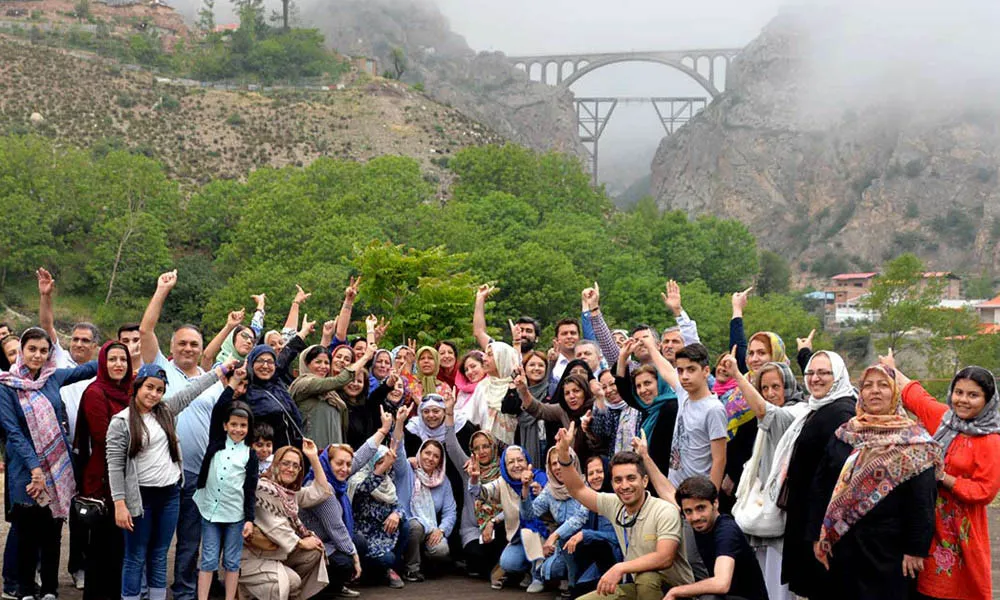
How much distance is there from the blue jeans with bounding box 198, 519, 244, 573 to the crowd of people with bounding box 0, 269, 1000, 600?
0.6 inches

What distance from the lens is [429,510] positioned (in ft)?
28.6

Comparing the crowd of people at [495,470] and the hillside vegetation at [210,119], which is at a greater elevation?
the hillside vegetation at [210,119]

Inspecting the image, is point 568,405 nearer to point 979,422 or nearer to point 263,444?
point 263,444

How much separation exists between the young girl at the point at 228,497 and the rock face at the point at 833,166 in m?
103

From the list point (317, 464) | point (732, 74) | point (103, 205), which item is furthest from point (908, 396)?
point (732, 74)

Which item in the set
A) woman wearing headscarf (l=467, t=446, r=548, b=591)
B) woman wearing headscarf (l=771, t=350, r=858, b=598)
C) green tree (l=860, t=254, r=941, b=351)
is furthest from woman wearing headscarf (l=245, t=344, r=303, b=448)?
green tree (l=860, t=254, r=941, b=351)

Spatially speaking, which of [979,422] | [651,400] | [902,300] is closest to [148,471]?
[651,400]

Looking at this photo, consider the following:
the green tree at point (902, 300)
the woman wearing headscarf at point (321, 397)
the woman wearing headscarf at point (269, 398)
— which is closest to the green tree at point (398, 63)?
the green tree at point (902, 300)

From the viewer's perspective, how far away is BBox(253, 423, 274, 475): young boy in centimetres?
784

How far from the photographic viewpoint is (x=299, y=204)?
47.0 meters

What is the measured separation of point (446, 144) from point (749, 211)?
45.9 meters

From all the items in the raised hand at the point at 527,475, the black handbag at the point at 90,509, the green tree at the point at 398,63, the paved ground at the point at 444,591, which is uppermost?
the green tree at the point at 398,63

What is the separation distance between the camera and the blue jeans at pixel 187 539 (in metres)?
7.50

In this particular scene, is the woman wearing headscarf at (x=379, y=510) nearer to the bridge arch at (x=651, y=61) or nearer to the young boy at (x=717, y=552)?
the young boy at (x=717, y=552)
